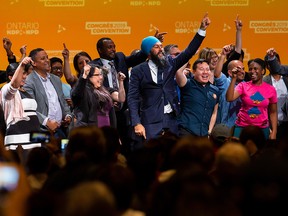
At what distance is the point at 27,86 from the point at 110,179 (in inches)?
189

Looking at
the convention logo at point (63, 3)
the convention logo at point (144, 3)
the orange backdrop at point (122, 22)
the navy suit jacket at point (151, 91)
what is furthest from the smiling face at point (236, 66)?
the convention logo at point (63, 3)

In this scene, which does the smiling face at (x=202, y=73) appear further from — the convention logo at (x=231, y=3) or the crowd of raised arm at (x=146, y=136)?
the convention logo at (x=231, y=3)

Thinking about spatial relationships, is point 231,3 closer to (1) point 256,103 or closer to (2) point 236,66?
(2) point 236,66

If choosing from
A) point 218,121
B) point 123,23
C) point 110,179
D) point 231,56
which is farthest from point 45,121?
point 110,179

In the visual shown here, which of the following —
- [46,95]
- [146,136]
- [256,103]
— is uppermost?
[46,95]

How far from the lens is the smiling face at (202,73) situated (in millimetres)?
8516

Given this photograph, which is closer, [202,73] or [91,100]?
[91,100]

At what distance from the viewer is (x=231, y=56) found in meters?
9.66

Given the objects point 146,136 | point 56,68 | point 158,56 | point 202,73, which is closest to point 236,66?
point 202,73

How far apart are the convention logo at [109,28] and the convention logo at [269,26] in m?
1.66

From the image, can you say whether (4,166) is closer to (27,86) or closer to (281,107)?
(27,86)

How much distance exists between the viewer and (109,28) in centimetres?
1146

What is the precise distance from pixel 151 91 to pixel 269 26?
3.56m

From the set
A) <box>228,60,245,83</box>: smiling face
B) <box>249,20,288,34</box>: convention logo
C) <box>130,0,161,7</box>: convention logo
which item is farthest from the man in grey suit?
<box>249,20,288,34</box>: convention logo
